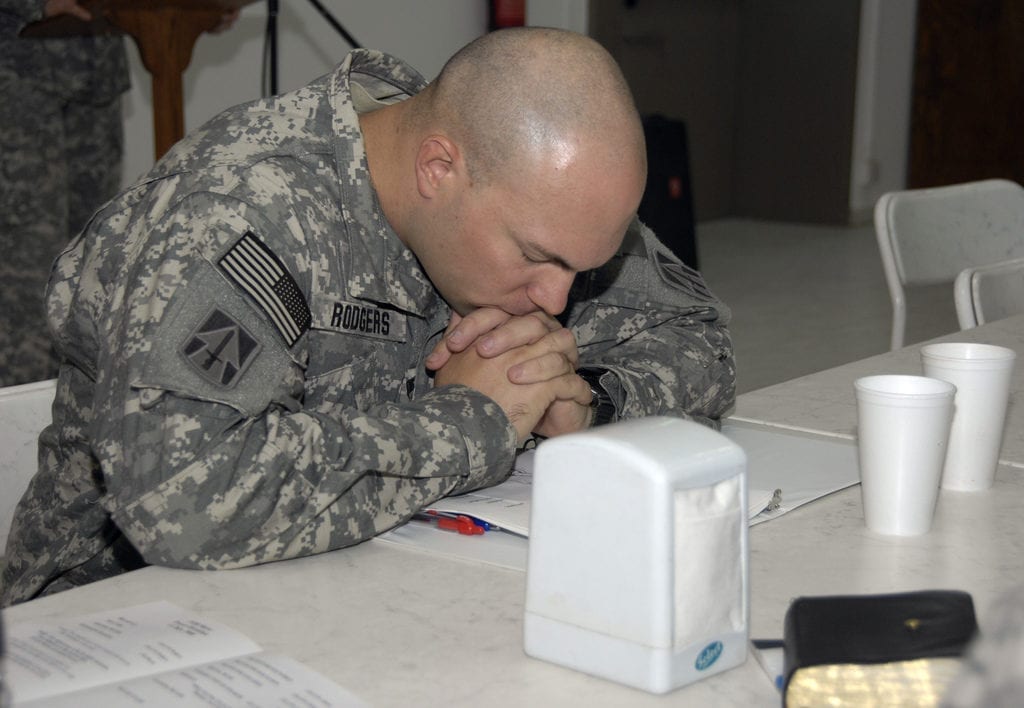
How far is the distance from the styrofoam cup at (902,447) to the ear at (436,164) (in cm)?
44

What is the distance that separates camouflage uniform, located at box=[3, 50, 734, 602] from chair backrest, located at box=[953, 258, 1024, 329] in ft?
2.55

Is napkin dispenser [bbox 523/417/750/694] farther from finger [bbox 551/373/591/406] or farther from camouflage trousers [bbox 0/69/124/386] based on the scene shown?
camouflage trousers [bbox 0/69/124/386]

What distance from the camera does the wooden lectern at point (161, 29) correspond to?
2695 millimetres

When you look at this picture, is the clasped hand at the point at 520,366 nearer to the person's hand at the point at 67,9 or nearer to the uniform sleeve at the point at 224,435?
the uniform sleeve at the point at 224,435

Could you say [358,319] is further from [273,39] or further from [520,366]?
[273,39]

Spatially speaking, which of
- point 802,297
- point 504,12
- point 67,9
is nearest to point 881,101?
point 802,297

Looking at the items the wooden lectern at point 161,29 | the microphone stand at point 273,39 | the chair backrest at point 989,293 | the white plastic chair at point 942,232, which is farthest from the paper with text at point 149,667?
the microphone stand at point 273,39

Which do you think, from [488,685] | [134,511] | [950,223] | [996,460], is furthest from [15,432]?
[950,223]

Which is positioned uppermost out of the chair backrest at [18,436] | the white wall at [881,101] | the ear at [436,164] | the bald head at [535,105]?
the bald head at [535,105]

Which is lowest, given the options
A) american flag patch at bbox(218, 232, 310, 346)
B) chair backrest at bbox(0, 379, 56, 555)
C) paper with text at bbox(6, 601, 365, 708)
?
chair backrest at bbox(0, 379, 56, 555)

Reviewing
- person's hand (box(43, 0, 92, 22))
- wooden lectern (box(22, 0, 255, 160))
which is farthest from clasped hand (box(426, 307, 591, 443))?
person's hand (box(43, 0, 92, 22))

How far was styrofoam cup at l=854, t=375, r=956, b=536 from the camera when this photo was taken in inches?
43.2

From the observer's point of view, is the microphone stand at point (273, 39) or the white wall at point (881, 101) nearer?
the microphone stand at point (273, 39)

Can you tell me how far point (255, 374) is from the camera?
1.09 m
